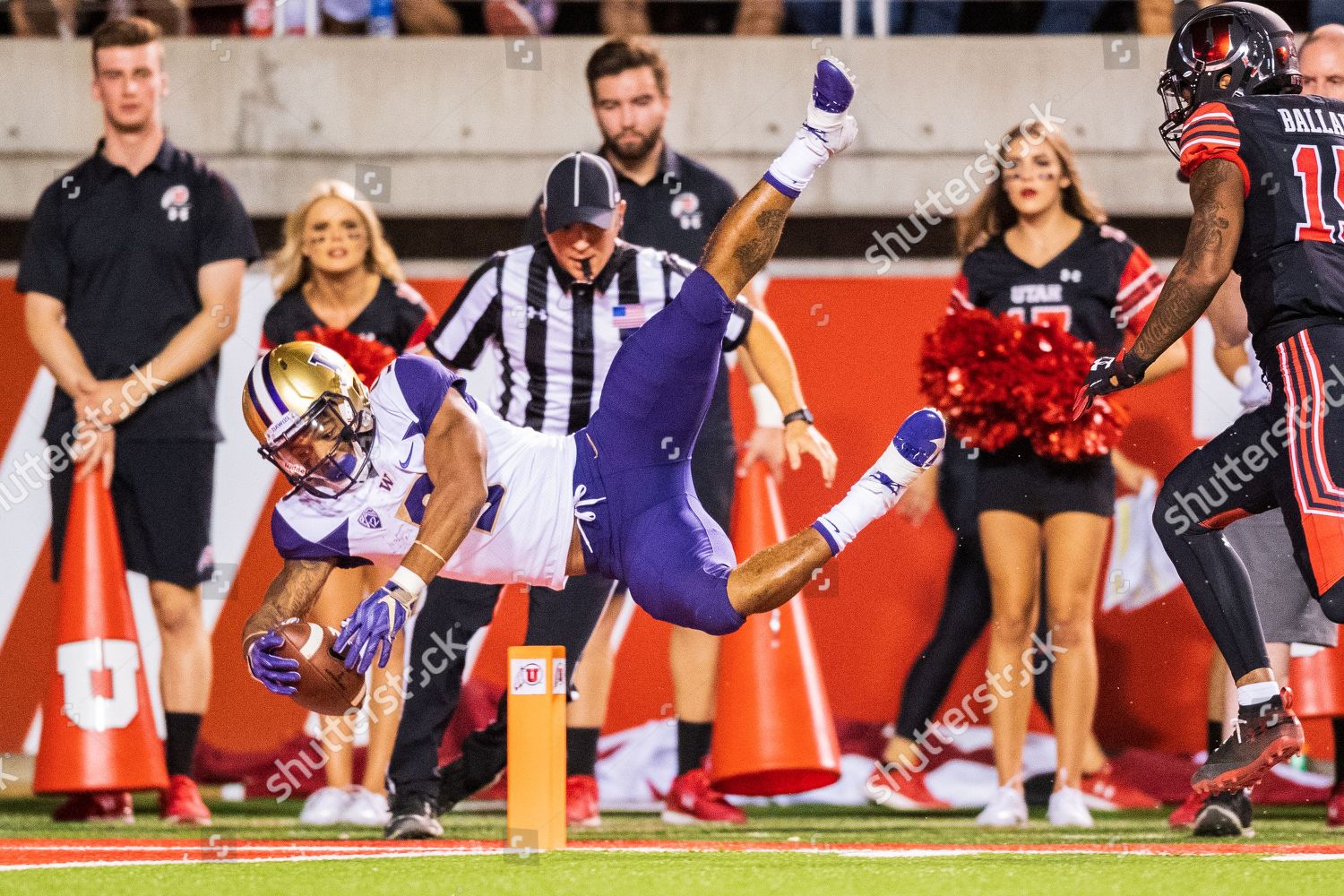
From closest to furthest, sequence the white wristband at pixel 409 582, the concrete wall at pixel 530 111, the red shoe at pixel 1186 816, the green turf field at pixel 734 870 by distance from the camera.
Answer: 1. the green turf field at pixel 734 870
2. the white wristband at pixel 409 582
3. the red shoe at pixel 1186 816
4. the concrete wall at pixel 530 111

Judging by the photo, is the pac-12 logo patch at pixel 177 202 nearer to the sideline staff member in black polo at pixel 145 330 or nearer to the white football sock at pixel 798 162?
the sideline staff member in black polo at pixel 145 330

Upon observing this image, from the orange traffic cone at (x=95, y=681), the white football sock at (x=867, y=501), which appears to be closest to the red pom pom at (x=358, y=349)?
the orange traffic cone at (x=95, y=681)

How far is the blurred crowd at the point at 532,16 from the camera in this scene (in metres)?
8.91

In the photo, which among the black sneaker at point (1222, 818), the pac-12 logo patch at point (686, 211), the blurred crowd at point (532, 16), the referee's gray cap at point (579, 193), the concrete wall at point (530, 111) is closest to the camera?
the black sneaker at point (1222, 818)

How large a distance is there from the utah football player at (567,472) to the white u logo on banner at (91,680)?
80.5 inches

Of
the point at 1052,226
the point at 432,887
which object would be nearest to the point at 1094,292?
the point at 1052,226

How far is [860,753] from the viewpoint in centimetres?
723

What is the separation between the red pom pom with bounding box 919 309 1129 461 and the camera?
6.17 metres

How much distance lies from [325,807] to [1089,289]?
3268 millimetres

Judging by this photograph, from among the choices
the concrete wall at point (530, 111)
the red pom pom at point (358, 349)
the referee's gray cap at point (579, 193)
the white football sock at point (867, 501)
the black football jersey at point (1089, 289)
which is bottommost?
the white football sock at point (867, 501)

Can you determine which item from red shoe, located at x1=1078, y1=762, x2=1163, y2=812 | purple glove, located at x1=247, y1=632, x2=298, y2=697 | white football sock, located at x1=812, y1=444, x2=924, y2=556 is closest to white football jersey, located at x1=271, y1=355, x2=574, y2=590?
purple glove, located at x1=247, y1=632, x2=298, y2=697

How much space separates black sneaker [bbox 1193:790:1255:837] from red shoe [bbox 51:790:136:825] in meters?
3.65

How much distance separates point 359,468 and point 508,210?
4.01 meters

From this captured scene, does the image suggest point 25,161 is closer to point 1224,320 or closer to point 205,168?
point 205,168
